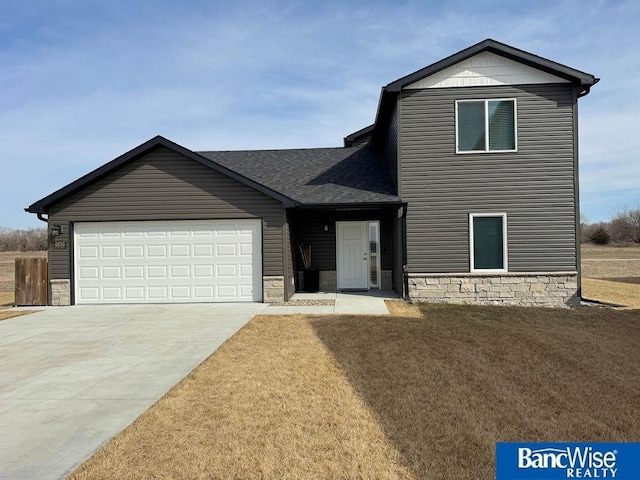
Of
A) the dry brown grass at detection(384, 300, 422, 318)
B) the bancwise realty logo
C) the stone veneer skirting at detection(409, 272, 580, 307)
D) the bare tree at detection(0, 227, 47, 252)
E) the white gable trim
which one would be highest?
the white gable trim

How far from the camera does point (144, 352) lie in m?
6.31

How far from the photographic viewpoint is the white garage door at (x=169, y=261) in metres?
10.9

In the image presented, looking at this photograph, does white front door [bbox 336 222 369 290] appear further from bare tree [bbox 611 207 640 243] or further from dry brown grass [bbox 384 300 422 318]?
bare tree [bbox 611 207 640 243]

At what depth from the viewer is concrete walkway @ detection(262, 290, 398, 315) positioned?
30.7 ft

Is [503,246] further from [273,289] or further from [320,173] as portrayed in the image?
[273,289]

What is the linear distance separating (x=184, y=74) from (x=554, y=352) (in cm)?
1300

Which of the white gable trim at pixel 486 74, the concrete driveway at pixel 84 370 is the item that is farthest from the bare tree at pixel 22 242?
the white gable trim at pixel 486 74

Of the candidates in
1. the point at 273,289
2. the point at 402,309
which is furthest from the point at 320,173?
the point at 402,309

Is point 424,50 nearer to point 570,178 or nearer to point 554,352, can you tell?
point 570,178

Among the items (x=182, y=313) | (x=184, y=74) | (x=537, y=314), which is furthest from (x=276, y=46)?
(x=537, y=314)

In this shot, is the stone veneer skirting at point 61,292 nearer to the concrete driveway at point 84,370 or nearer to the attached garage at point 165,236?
the attached garage at point 165,236

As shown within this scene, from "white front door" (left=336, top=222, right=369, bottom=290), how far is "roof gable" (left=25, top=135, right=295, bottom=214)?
3019mm

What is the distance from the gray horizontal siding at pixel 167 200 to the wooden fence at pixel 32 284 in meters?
0.45

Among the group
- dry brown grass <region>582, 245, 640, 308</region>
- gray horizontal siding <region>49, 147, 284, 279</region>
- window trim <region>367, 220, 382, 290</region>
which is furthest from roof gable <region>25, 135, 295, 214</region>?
dry brown grass <region>582, 245, 640, 308</region>
